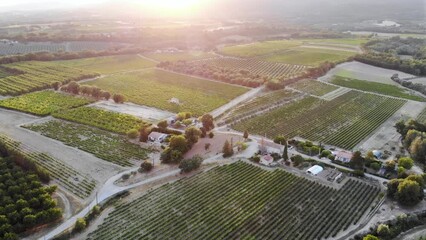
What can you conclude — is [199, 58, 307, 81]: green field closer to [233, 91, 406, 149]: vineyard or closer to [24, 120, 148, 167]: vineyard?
[233, 91, 406, 149]: vineyard

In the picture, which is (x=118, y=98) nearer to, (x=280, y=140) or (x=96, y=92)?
(x=96, y=92)

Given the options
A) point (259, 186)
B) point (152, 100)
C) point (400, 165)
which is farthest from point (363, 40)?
point (259, 186)

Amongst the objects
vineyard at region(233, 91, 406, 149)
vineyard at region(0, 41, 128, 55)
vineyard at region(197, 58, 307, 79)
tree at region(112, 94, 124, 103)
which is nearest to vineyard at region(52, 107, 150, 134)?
tree at region(112, 94, 124, 103)

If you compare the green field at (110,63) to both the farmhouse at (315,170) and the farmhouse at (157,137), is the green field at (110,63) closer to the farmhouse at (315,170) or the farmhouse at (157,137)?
the farmhouse at (157,137)

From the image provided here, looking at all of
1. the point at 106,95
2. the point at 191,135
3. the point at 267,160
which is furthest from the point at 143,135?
the point at 106,95

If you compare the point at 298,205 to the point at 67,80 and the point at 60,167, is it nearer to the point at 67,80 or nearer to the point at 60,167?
the point at 60,167

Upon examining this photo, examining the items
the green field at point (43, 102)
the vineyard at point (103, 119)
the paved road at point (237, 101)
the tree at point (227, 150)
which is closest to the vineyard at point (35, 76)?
the green field at point (43, 102)
